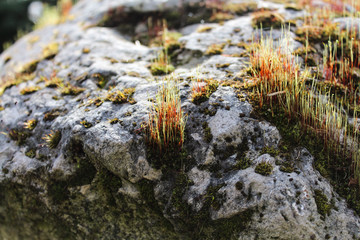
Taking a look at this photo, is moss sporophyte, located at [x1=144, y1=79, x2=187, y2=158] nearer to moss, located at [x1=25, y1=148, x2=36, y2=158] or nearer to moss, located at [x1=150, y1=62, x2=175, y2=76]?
moss, located at [x1=150, y1=62, x2=175, y2=76]

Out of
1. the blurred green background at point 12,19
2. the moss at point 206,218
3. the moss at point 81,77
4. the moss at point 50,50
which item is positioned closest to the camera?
the moss at point 206,218

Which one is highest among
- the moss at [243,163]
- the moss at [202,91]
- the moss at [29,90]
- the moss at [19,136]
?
the moss at [29,90]

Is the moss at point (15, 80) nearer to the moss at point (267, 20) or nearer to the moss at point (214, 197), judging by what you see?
the moss at point (214, 197)

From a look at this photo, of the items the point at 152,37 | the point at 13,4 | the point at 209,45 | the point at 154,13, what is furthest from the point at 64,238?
the point at 13,4

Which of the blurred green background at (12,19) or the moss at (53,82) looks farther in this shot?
the blurred green background at (12,19)

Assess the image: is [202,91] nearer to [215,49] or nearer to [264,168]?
[264,168]

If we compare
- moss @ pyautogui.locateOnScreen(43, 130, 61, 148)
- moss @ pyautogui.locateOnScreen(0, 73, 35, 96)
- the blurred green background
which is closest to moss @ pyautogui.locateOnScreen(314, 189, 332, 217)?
moss @ pyautogui.locateOnScreen(43, 130, 61, 148)

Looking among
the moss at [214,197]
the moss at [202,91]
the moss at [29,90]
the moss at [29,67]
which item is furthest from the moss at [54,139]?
the moss at [29,67]

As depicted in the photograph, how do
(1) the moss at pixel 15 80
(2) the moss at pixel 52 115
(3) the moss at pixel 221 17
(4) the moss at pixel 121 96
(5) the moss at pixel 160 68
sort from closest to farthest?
(4) the moss at pixel 121 96 < (2) the moss at pixel 52 115 < (5) the moss at pixel 160 68 < (1) the moss at pixel 15 80 < (3) the moss at pixel 221 17
